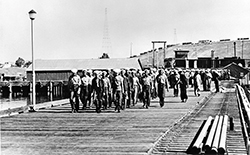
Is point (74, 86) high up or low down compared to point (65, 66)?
down

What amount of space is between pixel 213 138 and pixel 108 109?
11.6 m

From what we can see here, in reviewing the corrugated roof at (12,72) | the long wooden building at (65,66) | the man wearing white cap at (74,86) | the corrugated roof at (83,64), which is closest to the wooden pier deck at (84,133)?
the man wearing white cap at (74,86)

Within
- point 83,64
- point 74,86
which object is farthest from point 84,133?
point 83,64

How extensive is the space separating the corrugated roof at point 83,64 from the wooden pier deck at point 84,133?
207 feet

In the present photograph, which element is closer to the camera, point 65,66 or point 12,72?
point 65,66

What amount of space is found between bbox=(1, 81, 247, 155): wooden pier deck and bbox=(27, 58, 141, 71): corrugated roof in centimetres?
6318

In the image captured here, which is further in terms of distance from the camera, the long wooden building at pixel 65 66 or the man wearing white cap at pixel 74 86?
the long wooden building at pixel 65 66

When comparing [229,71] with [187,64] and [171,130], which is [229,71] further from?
[171,130]

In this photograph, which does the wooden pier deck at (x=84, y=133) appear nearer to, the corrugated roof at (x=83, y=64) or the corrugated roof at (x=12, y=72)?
the corrugated roof at (x=83, y=64)

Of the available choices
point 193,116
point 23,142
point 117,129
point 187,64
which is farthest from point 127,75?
point 187,64

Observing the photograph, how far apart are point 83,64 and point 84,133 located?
72.6 metres

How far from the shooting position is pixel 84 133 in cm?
1325

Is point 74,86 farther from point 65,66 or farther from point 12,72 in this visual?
point 12,72

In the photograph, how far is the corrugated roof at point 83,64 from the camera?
8219 cm
